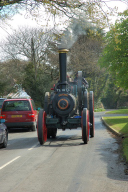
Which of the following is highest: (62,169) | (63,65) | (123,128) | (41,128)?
(63,65)

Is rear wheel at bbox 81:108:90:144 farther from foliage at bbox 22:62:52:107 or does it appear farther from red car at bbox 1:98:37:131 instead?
foliage at bbox 22:62:52:107

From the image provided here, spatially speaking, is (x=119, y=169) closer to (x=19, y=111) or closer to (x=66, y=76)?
(x=66, y=76)

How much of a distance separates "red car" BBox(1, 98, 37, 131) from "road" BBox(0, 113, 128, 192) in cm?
590

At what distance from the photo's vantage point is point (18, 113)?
1811 cm

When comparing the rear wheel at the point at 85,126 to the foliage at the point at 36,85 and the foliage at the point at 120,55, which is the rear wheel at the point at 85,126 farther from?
the foliage at the point at 36,85

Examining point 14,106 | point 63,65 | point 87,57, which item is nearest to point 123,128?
point 14,106

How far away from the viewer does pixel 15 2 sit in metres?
16.5

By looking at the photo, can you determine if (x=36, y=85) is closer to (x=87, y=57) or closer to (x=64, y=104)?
(x=87, y=57)

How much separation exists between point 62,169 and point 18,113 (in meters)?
10.5

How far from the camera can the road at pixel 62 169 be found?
6.33 metres

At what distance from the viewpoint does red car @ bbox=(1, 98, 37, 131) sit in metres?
18.1

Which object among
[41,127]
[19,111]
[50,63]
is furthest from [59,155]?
[50,63]

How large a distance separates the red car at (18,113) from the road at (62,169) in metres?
5.90

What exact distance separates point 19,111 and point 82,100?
5385 mm
